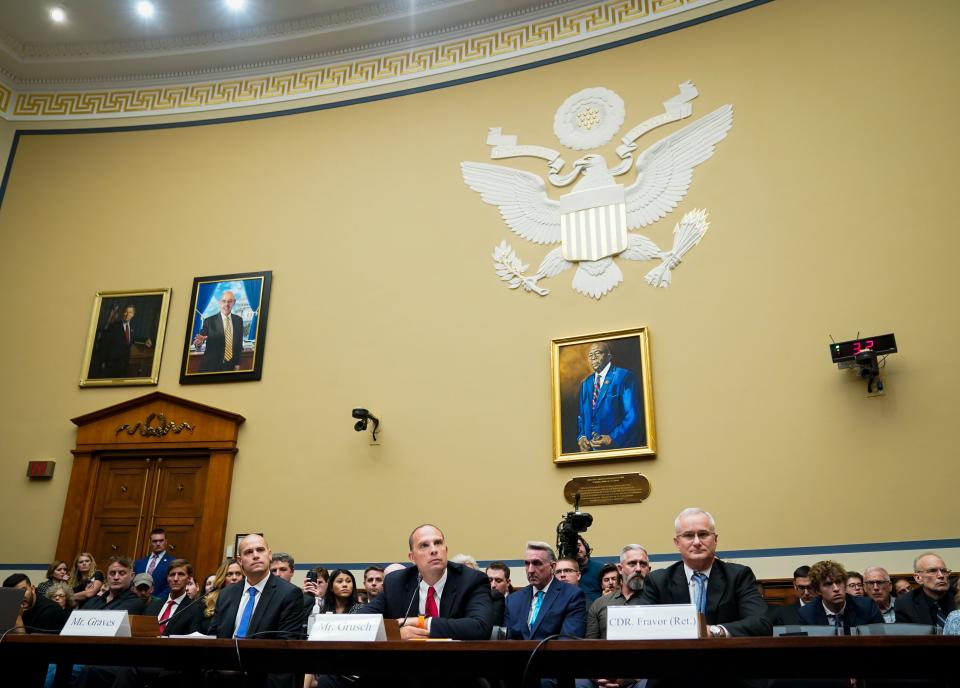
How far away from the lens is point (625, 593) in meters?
5.31

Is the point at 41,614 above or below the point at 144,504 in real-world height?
below

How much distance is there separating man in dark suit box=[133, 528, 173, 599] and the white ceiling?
19.9ft

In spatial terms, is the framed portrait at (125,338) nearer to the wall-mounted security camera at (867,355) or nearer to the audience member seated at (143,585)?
the audience member seated at (143,585)

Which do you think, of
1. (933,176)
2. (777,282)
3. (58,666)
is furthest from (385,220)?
(58,666)

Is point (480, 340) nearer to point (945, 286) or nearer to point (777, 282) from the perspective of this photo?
point (777, 282)

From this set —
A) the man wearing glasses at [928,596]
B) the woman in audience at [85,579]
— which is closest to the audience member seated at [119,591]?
the woman in audience at [85,579]

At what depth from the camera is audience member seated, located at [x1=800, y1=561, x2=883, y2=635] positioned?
543 centimetres

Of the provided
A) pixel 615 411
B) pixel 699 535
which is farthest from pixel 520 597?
pixel 615 411

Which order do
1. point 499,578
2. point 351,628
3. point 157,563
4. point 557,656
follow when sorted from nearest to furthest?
point 557,656
point 351,628
point 499,578
point 157,563

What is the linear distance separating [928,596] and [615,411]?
302cm

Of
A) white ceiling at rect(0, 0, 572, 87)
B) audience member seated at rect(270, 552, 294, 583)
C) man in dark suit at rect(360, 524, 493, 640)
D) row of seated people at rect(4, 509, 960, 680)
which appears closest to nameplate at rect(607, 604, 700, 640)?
row of seated people at rect(4, 509, 960, 680)

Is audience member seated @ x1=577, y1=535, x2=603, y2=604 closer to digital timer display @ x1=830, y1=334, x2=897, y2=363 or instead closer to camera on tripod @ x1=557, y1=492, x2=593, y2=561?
camera on tripod @ x1=557, y1=492, x2=593, y2=561

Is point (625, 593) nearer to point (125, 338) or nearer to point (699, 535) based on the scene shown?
point (699, 535)

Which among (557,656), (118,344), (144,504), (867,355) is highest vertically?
(118,344)
